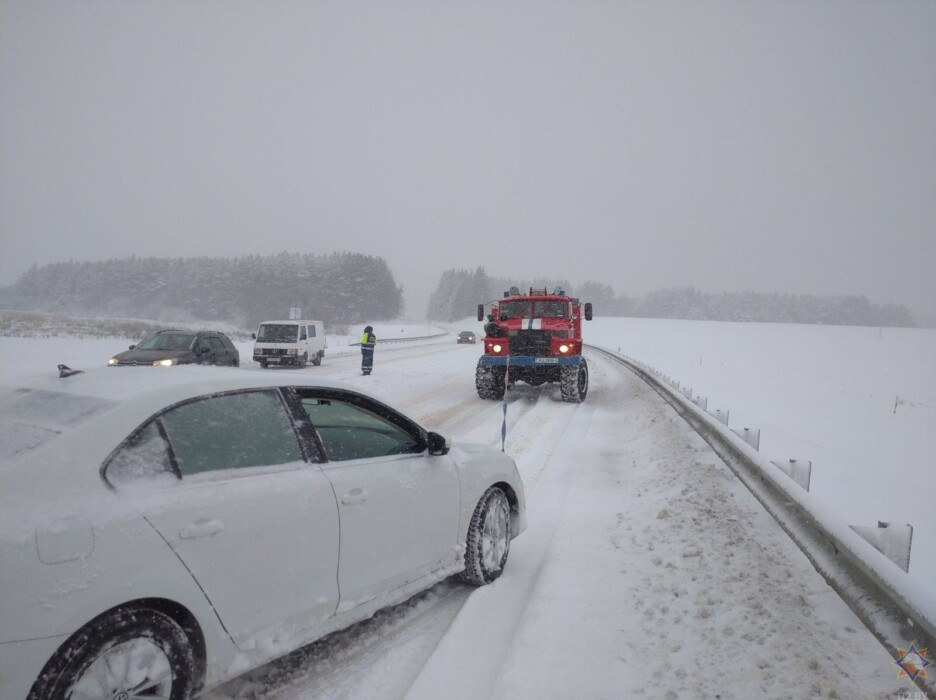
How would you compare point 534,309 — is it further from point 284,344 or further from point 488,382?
point 284,344

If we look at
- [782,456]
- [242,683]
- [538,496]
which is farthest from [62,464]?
[782,456]

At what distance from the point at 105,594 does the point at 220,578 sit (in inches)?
19.0

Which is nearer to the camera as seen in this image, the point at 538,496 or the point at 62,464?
the point at 62,464

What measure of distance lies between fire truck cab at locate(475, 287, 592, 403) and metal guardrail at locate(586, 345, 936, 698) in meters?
7.84

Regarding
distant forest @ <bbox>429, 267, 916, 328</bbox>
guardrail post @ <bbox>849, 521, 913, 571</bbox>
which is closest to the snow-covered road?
guardrail post @ <bbox>849, 521, 913, 571</bbox>

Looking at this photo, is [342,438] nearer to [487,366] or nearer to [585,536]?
[585,536]

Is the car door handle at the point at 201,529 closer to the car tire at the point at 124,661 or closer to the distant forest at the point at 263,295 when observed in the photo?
the car tire at the point at 124,661

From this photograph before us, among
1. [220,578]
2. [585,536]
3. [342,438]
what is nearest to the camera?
[220,578]

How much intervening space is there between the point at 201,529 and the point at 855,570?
3.20 meters

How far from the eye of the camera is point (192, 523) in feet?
7.68

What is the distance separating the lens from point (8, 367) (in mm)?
18328

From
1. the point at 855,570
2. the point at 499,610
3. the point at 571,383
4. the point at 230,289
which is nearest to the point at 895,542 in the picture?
the point at 855,570

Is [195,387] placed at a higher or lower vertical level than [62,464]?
higher

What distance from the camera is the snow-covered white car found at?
76.8 inches
